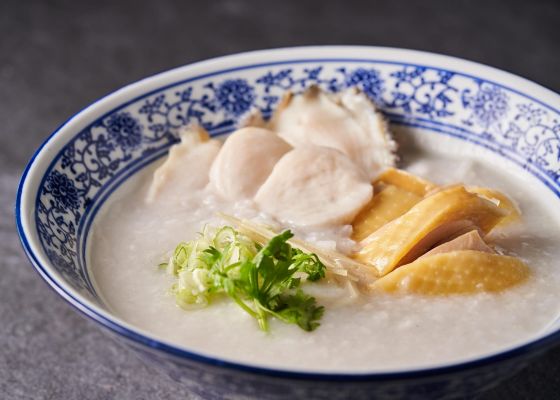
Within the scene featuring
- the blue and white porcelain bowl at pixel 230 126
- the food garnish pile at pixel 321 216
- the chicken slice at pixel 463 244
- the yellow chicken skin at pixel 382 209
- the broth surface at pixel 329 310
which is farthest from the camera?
the yellow chicken skin at pixel 382 209

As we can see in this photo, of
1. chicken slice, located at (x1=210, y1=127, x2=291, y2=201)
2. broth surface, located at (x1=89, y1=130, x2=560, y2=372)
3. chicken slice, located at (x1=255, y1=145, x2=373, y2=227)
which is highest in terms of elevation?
chicken slice, located at (x1=210, y1=127, x2=291, y2=201)

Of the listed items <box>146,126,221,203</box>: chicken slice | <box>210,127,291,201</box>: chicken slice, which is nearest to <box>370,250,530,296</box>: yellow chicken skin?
<box>210,127,291,201</box>: chicken slice

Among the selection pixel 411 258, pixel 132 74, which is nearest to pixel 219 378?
pixel 411 258

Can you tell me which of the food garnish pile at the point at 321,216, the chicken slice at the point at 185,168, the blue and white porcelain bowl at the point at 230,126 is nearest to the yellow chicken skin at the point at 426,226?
the food garnish pile at the point at 321,216

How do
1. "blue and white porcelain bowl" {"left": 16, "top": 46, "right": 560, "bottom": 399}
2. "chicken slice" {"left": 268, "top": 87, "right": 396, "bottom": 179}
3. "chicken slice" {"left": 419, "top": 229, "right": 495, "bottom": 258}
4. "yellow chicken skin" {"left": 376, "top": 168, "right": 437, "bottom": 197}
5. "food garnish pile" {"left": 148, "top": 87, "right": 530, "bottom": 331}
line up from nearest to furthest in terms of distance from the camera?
1. "blue and white porcelain bowl" {"left": 16, "top": 46, "right": 560, "bottom": 399}
2. "food garnish pile" {"left": 148, "top": 87, "right": 530, "bottom": 331}
3. "chicken slice" {"left": 419, "top": 229, "right": 495, "bottom": 258}
4. "yellow chicken skin" {"left": 376, "top": 168, "right": 437, "bottom": 197}
5. "chicken slice" {"left": 268, "top": 87, "right": 396, "bottom": 179}

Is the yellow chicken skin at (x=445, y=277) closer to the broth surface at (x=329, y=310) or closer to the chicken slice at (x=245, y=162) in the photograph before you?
the broth surface at (x=329, y=310)

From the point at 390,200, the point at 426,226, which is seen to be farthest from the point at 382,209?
the point at 426,226

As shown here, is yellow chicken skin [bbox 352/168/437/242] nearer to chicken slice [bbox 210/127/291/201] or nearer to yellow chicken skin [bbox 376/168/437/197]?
yellow chicken skin [bbox 376/168/437/197]
